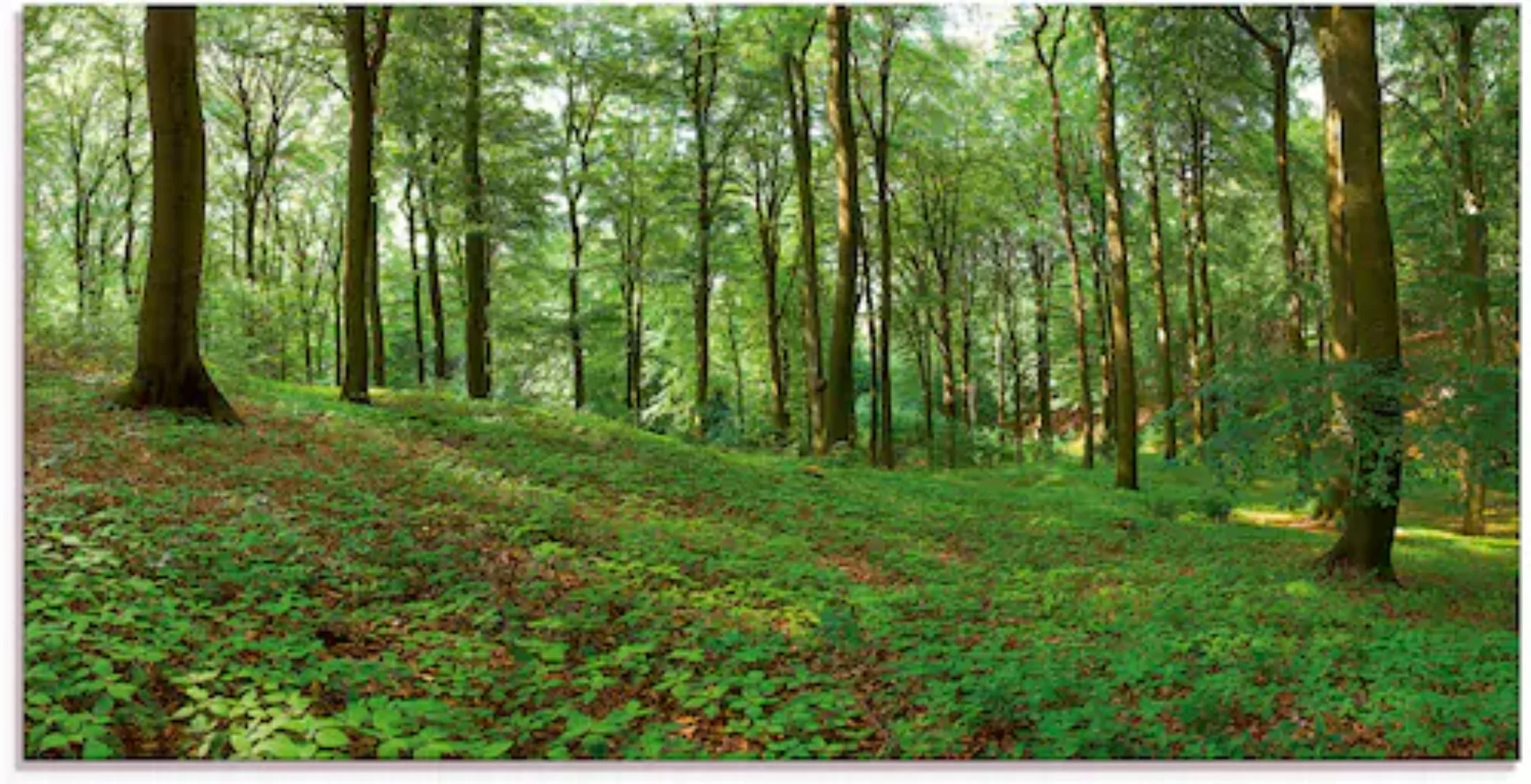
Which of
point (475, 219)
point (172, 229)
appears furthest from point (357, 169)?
point (172, 229)

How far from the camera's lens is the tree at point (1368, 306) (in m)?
5.71

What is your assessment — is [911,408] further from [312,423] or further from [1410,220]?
[312,423]

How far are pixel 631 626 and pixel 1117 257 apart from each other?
1064cm

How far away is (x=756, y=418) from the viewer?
2316 centimetres

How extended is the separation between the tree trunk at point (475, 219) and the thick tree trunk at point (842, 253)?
548cm

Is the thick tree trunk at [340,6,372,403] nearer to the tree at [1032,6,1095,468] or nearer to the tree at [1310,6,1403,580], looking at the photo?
the tree at [1310,6,1403,580]

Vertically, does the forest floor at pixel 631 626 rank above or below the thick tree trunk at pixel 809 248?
below

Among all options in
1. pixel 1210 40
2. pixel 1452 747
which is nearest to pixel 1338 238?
pixel 1210 40

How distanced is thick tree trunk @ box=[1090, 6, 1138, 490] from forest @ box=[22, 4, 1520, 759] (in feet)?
0.25

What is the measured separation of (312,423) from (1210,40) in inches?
543

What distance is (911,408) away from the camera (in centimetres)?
3275

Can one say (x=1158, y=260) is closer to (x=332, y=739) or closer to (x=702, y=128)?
(x=702, y=128)

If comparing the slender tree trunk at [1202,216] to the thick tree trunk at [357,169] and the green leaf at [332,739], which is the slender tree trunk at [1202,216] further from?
the green leaf at [332,739]

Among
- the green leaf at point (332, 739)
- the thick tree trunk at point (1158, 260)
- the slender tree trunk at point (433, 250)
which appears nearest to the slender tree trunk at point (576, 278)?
the slender tree trunk at point (433, 250)
